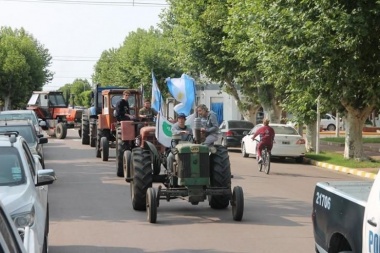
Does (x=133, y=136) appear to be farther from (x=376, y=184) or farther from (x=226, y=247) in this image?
(x=376, y=184)

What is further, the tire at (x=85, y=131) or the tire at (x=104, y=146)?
the tire at (x=85, y=131)

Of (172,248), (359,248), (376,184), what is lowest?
(172,248)

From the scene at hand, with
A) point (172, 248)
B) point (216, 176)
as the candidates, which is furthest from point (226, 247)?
point (216, 176)

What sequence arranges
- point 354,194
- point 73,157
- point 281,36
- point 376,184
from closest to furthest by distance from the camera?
point 376,184
point 354,194
point 281,36
point 73,157

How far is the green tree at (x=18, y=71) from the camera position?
230 ft

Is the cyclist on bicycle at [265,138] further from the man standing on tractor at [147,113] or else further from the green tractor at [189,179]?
the green tractor at [189,179]

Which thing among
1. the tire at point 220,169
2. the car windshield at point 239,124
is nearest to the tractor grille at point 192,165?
the tire at point 220,169

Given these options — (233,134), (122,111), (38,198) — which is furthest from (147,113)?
(233,134)

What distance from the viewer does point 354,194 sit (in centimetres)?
770

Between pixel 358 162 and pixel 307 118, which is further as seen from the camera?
pixel 307 118

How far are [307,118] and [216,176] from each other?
1935 centimetres

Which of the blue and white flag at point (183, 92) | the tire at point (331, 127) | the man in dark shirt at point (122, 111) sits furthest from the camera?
the tire at point (331, 127)

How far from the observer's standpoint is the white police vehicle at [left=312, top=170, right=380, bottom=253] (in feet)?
20.6

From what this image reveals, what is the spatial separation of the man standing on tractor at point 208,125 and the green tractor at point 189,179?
13.9 inches
